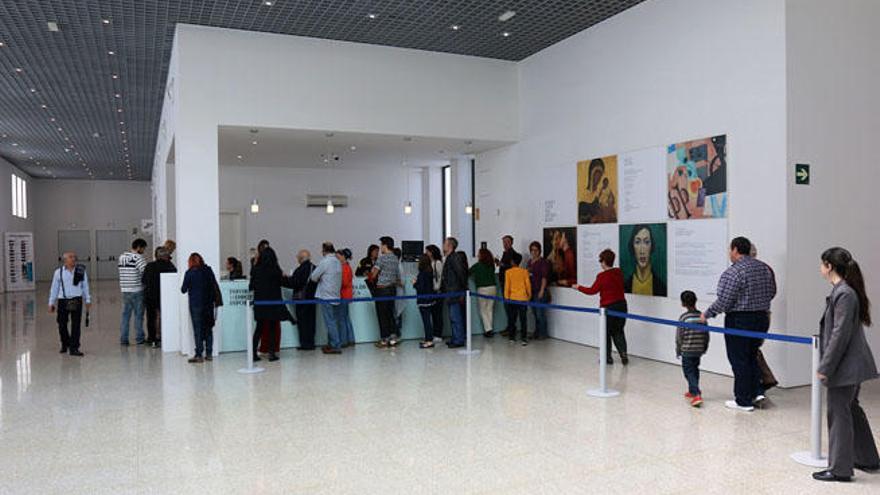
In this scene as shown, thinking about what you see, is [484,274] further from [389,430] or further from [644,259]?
[389,430]

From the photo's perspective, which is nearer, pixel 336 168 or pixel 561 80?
pixel 561 80

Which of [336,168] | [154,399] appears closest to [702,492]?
[154,399]

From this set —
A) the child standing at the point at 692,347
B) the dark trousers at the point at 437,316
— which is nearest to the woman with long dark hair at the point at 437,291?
the dark trousers at the point at 437,316

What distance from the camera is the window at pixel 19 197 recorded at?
931 inches

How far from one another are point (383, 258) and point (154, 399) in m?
3.90

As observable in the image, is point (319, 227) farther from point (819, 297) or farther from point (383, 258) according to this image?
point (819, 297)

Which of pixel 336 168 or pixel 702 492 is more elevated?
pixel 336 168

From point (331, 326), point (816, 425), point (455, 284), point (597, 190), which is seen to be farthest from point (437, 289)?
point (816, 425)

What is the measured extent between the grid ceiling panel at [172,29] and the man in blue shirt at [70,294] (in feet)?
10.3

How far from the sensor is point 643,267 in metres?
8.63

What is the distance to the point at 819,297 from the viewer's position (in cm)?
705

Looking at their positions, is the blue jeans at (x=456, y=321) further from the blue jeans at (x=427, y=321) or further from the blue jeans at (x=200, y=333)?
the blue jeans at (x=200, y=333)

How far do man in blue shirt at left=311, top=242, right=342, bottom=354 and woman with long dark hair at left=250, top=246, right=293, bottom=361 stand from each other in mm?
548

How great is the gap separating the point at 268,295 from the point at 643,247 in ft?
15.8
